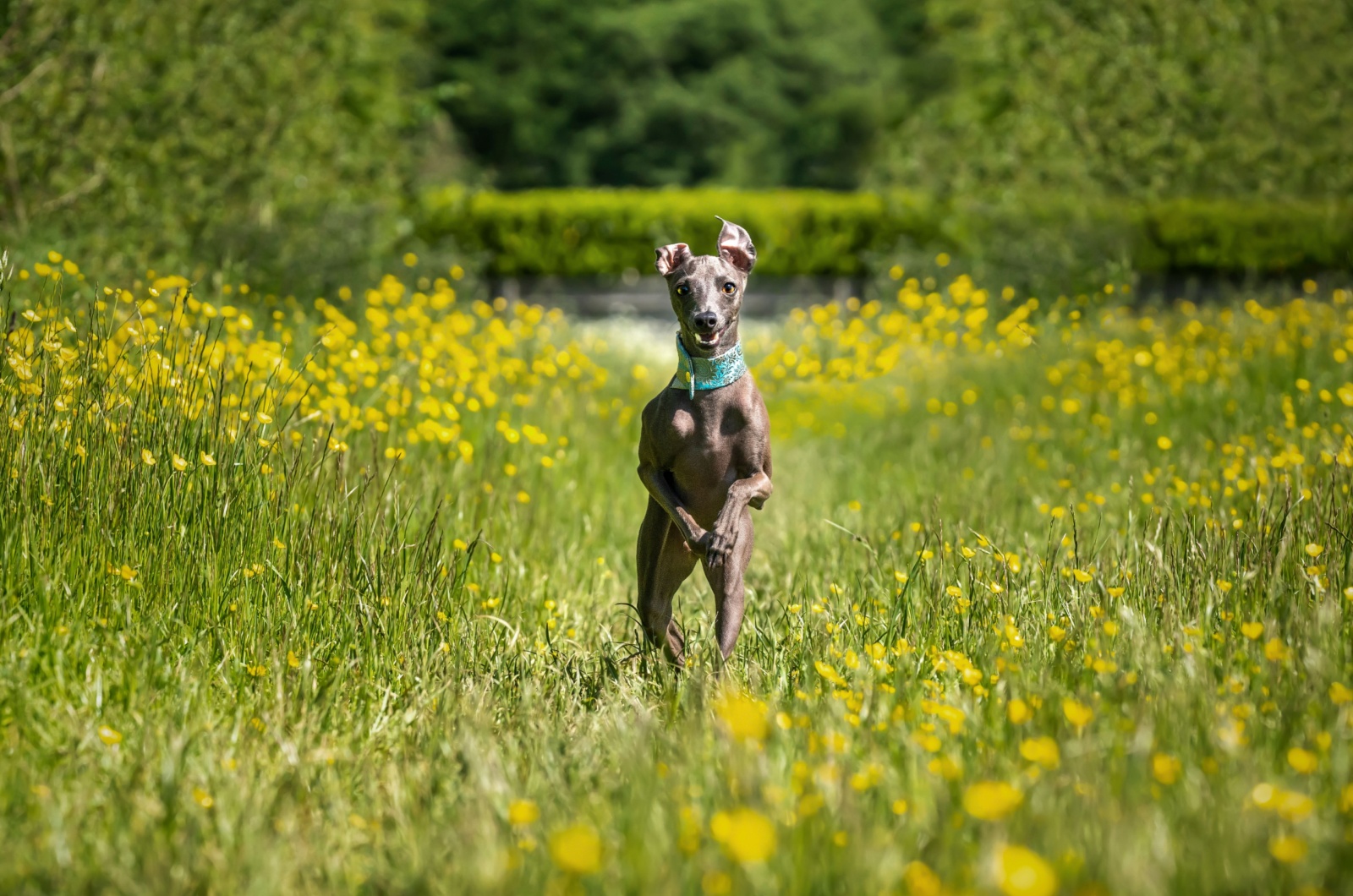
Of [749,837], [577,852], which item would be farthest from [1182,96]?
[577,852]

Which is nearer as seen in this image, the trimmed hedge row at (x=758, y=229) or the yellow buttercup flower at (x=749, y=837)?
the yellow buttercup flower at (x=749, y=837)

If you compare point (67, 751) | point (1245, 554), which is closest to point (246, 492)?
point (67, 751)

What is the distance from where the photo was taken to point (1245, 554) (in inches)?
139

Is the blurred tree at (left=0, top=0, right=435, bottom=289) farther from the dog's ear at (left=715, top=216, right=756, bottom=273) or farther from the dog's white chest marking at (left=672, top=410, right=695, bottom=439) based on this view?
the dog's white chest marking at (left=672, top=410, right=695, bottom=439)

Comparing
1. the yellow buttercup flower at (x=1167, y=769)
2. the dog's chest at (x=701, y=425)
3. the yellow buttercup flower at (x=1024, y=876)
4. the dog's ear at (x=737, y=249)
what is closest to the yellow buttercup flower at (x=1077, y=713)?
the yellow buttercup flower at (x=1167, y=769)

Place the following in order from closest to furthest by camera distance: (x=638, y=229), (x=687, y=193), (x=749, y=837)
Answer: (x=749, y=837) → (x=638, y=229) → (x=687, y=193)

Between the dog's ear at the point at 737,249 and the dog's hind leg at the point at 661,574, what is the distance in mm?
752

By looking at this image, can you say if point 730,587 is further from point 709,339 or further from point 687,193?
point 687,193

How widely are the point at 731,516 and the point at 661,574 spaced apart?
0.39 meters

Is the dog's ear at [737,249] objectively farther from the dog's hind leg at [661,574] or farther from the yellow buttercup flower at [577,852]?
the yellow buttercup flower at [577,852]

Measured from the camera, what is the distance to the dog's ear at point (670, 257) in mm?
3354

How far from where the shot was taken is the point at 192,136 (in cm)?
845

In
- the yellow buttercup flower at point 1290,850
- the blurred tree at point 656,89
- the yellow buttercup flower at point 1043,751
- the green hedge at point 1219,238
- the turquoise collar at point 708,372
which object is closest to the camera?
the yellow buttercup flower at point 1290,850

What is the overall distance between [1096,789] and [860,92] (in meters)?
29.3
